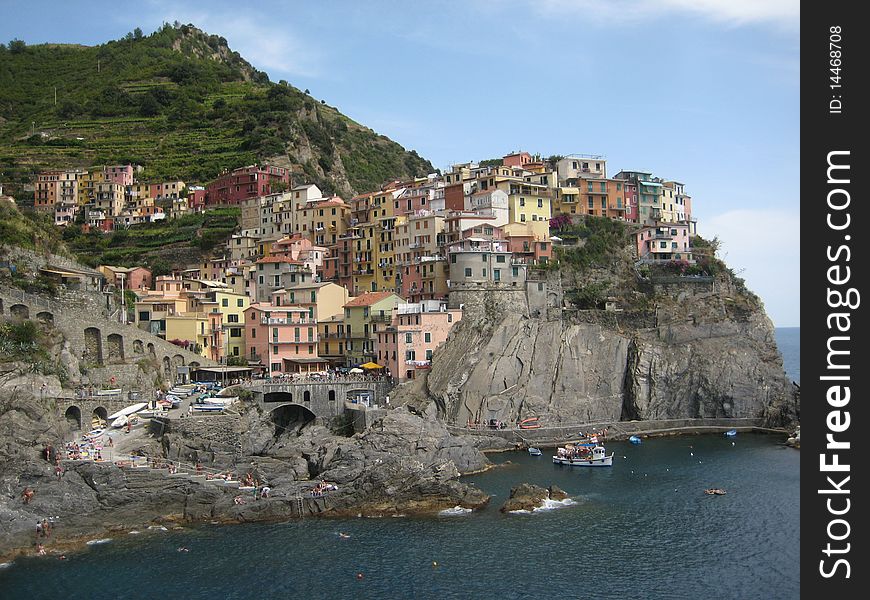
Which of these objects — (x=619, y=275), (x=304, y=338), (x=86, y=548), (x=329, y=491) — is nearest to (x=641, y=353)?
(x=619, y=275)

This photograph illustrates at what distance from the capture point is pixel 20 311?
59.4 metres

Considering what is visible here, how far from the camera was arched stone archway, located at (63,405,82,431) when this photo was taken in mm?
53844

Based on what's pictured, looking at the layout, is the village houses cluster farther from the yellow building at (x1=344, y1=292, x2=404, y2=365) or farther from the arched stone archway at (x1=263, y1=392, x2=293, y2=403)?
the arched stone archway at (x1=263, y1=392, x2=293, y2=403)

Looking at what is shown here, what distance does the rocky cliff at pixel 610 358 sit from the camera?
222 feet

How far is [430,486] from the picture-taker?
49.8 meters

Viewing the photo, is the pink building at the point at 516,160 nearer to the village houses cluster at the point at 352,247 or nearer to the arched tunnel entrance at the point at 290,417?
the village houses cluster at the point at 352,247

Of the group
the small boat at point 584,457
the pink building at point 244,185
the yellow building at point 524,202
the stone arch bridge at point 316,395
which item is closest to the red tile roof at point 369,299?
the stone arch bridge at point 316,395

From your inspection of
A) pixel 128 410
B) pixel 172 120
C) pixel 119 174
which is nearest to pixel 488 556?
pixel 128 410

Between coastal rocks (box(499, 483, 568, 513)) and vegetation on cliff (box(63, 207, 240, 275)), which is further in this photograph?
vegetation on cliff (box(63, 207, 240, 275))

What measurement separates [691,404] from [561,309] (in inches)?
517

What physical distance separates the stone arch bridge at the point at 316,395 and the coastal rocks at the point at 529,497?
18.0 meters

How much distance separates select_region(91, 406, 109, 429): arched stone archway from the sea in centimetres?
1226

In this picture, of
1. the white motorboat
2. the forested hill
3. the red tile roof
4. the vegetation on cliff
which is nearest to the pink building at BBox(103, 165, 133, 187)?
the forested hill

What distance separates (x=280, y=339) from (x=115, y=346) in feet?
42.4
